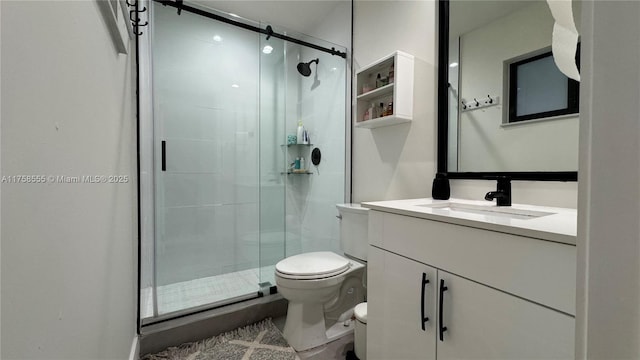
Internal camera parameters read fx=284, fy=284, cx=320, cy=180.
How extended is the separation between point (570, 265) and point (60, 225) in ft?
3.48

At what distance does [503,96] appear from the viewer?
1.30 m

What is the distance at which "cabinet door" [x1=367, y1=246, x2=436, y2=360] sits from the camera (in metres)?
1.00

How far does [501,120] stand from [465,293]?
2.81ft

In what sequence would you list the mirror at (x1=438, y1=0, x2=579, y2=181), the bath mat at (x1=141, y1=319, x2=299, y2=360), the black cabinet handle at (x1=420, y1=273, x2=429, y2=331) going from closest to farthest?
the black cabinet handle at (x1=420, y1=273, x2=429, y2=331)
the mirror at (x1=438, y1=0, x2=579, y2=181)
the bath mat at (x1=141, y1=319, x2=299, y2=360)

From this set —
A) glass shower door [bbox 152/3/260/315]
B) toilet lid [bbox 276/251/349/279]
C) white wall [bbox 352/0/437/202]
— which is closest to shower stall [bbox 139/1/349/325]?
glass shower door [bbox 152/3/260/315]

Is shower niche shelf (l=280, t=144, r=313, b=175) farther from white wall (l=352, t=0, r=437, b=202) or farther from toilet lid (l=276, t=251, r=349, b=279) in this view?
toilet lid (l=276, t=251, r=349, b=279)

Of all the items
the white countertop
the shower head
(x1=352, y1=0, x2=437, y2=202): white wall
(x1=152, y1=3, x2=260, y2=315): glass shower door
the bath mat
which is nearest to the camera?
the white countertop

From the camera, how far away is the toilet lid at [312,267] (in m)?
1.54

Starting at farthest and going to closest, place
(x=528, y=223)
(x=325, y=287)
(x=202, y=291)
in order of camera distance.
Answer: (x=202, y=291) → (x=325, y=287) → (x=528, y=223)

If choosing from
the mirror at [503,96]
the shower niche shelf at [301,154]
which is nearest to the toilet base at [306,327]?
the mirror at [503,96]

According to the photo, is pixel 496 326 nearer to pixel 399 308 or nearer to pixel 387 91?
pixel 399 308

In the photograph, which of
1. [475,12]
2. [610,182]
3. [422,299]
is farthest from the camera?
[475,12]

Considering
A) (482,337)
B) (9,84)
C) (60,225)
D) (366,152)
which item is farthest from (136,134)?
(482,337)

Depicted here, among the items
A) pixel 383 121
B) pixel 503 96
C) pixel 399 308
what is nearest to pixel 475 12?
pixel 503 96
